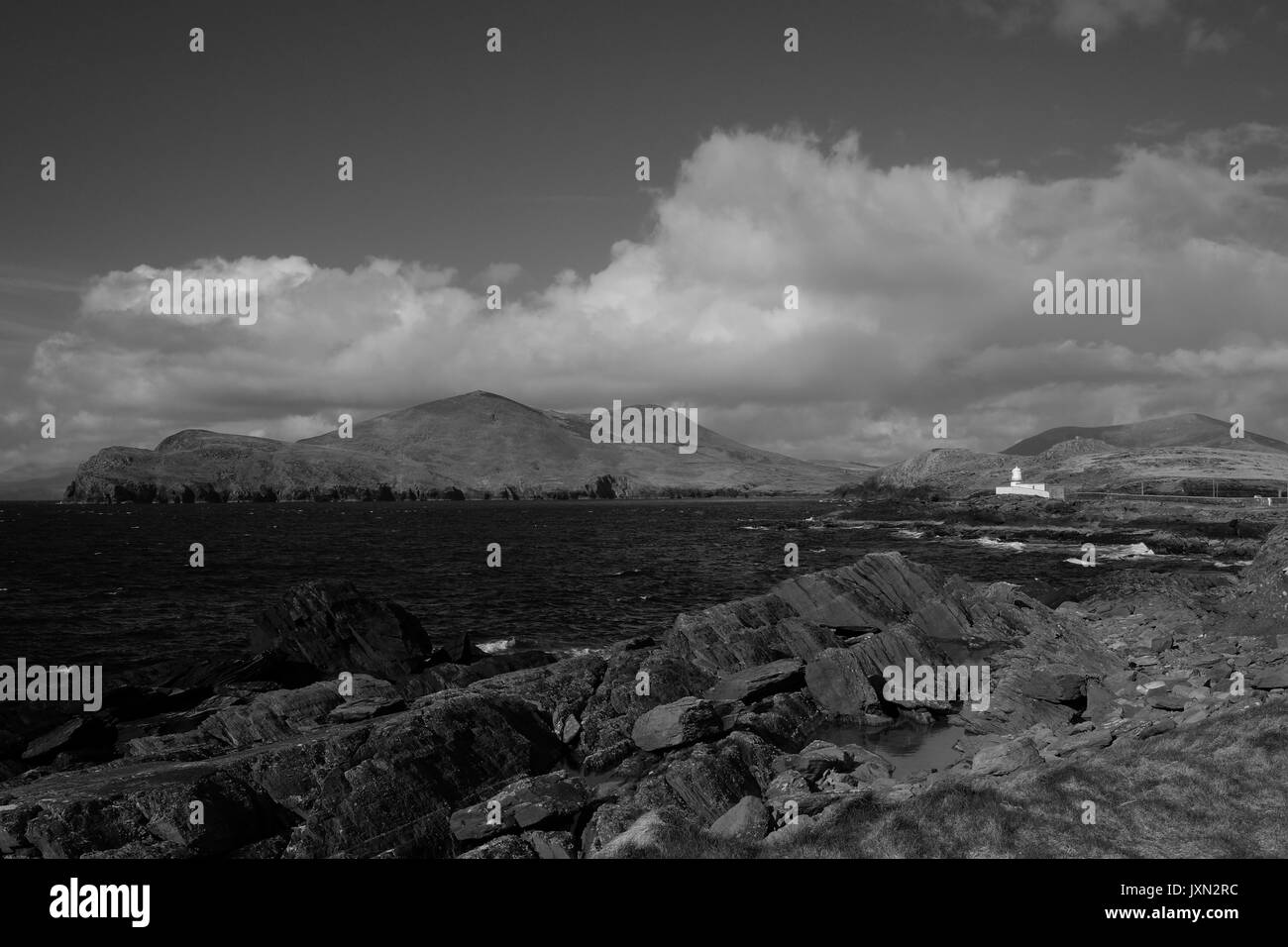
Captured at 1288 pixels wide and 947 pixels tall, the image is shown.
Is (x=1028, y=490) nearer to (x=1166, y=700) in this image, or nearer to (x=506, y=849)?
(x=1166, y=700)

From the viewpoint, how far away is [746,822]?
14617mm

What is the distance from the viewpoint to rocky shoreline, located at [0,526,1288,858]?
15.8 metres

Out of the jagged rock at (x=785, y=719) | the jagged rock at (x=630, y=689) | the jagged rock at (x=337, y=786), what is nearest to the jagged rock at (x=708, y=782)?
the jagged rock at (x=785, y=719)

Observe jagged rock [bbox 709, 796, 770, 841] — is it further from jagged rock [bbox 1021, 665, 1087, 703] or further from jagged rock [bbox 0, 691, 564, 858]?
jagged rock [bbox 1021, 665, 1087, 703]

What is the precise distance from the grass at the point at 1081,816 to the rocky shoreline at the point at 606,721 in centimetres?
64

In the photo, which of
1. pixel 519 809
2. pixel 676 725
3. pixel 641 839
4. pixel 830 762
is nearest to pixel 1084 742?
pixel 830 762

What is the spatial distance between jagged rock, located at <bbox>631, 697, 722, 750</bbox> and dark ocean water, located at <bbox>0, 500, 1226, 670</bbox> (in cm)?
1889

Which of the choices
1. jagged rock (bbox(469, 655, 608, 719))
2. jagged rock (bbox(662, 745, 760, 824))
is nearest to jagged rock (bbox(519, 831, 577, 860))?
jagged rock (bbox(662, 745, 760, 824))

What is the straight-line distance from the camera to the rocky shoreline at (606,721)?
1577 cm
